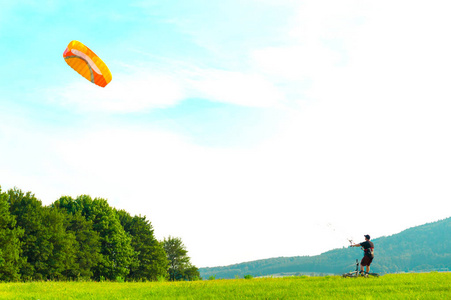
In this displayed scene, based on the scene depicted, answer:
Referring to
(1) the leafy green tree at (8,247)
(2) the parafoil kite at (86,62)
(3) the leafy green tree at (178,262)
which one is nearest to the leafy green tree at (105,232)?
(1) the leafy green tree at (8,247)

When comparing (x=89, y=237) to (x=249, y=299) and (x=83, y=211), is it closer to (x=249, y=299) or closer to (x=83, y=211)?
(x=83, y=211)

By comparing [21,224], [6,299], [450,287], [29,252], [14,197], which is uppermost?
[14,197]

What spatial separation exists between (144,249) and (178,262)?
24.2m

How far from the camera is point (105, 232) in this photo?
76.7 metres

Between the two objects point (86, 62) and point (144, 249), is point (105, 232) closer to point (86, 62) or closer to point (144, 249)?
point (144, 249)

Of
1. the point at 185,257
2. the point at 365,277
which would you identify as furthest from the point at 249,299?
the point at 185,257

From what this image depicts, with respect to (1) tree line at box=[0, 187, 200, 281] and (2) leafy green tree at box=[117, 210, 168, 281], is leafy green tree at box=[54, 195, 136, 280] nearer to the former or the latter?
(1) tree line at box=[0, 187, 200, 281]

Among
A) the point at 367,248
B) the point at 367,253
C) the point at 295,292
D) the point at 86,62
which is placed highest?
the point at 86,62

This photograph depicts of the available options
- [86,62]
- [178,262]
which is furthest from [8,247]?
[178,262]

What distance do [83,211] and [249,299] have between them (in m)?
66.0

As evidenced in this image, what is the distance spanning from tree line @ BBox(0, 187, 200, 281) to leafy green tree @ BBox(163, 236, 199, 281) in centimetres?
1697

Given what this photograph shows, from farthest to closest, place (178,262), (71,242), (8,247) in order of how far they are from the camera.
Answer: (178,262) → (71,242) → (8,247)

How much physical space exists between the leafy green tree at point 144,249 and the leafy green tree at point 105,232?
8.41 m

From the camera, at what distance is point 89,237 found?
7062 cm
